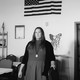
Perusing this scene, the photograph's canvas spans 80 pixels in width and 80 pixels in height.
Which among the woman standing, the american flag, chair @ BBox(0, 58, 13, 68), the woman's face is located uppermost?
the american flag

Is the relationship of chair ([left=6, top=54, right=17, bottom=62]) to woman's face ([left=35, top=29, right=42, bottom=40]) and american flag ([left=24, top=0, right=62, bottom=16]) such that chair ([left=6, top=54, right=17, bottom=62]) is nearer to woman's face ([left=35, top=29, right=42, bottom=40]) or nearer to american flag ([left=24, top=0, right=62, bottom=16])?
american flag ([left=24, top=0, right=62, bottom=16])

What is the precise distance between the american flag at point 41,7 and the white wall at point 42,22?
0.16 m

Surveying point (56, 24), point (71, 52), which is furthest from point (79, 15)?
point (71, 52)

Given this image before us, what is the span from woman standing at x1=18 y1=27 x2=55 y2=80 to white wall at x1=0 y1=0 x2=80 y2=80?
372 centimetres

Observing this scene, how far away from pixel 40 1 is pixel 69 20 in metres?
1.44

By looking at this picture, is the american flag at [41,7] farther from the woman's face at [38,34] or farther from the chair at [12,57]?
the woman's face at [38,34]

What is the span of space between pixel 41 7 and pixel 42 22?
61 cm

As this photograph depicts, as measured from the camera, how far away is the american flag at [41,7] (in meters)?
7.51

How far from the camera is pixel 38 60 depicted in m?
3.66

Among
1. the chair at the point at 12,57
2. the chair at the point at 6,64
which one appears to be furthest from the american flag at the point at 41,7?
the chair at the point at 6,64

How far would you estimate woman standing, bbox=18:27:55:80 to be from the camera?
3.62 meters

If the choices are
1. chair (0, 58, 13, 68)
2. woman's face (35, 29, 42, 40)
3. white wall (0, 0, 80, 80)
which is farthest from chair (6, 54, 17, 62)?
woman's face (35, 29, 42, 40)

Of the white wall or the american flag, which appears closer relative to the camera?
the white wall

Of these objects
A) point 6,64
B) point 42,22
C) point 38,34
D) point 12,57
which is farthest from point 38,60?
point 12,57
